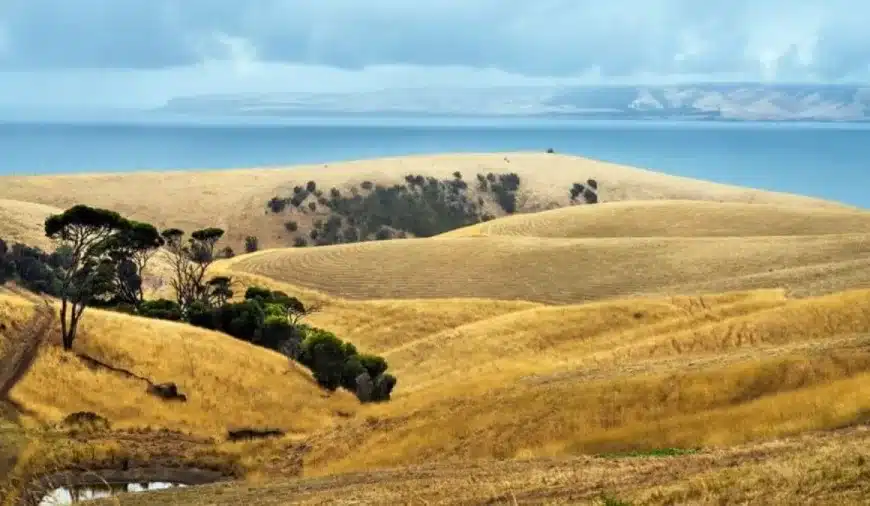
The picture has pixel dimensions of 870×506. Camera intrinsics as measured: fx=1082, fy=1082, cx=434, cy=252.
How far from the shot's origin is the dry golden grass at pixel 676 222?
11000 cm

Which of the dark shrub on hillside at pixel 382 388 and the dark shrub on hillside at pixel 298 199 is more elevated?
the dark shrub on hillside at pixel 298 199

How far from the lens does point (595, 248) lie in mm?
88875

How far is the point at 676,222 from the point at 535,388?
8729 cm

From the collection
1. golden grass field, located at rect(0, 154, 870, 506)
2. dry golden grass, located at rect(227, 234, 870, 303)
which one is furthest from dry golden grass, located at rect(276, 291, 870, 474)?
dry golden grass, located at rect(227, 234, 870, 303)

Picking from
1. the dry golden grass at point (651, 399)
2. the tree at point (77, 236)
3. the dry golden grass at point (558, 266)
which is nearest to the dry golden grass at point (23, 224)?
the dry golden grass at point (558, 266)

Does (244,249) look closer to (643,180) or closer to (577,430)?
(643,180)

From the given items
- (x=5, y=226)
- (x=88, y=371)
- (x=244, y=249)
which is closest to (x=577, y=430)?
(x=88, y=371)

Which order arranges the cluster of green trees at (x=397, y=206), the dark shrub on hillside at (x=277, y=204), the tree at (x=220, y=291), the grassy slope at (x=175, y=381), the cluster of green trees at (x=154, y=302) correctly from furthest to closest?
the cluster of green trees at (x=397, y=206)
the dark shrub on hillside at (x=277, y=204)
the tree at (x=220, y=291)
the cluster of green trees at (x=154, y=302)
the grassy slope at (x=175, y=381)

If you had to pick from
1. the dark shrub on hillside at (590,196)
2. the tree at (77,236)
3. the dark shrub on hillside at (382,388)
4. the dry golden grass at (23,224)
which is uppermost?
the tree at (77,236)

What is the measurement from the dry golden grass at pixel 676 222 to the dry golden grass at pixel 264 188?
1551 inches

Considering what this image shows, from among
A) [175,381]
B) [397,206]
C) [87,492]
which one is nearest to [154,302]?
[175,381]

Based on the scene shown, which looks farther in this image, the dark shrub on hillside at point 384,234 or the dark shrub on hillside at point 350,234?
the dark shrub on hillside at point 384,234

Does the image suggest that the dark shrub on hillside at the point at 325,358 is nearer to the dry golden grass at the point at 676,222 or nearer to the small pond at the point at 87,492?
the small pond at the point at 87,492

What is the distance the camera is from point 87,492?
83.6 ft
